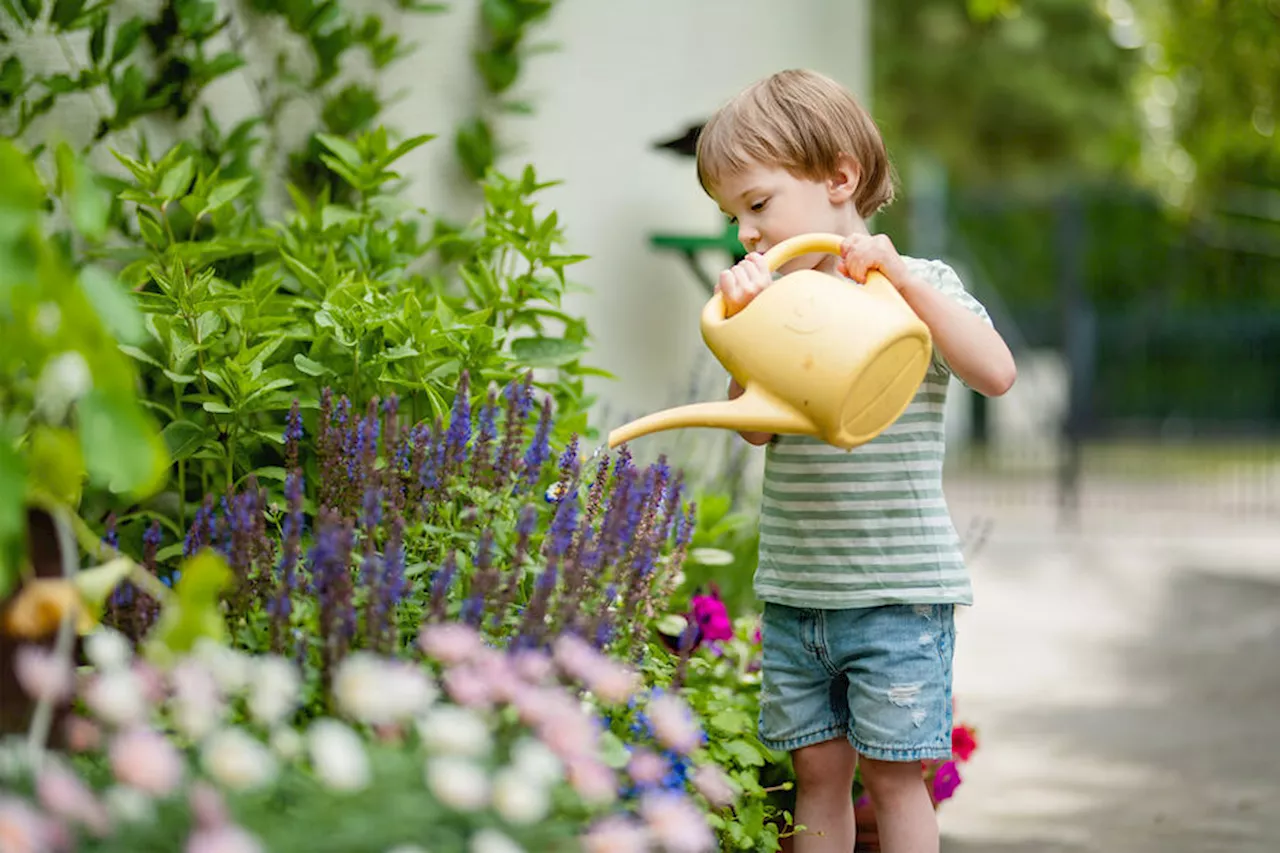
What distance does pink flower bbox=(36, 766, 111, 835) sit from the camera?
1.17 metres

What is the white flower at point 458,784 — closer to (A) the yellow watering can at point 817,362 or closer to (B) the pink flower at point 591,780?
(B) the pink flower at point 591,780

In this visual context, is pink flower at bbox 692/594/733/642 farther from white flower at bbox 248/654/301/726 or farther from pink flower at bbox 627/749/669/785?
white flower at bbox 248/654/301/726

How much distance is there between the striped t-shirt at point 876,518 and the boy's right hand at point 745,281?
0.27 metres

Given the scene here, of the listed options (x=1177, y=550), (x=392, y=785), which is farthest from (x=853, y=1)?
(x=392, y=785)

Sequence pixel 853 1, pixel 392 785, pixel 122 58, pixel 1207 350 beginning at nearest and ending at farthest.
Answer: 1. pixel 392 785
2. pixel 122 58
3. pixel 853 1
4. pixel 1207 350

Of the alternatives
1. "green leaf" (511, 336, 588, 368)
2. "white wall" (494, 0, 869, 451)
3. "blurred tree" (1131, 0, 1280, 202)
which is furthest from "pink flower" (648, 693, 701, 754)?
"blurred tree" (1131, 0, 1280, 202)

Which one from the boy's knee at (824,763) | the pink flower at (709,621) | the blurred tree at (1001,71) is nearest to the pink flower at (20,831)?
the boy's knee at (824,763)

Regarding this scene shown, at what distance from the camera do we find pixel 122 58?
2602mm

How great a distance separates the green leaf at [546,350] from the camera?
8.77ft

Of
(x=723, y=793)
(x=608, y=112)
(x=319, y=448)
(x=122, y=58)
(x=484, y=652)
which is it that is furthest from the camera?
(x=608, y=112)

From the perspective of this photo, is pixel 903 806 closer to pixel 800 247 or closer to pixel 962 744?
pixel 962 744

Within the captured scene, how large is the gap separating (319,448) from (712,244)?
2.19 meters

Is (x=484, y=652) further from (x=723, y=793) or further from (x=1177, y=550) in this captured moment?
(x=1177, y=550)

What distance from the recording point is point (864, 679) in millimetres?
2102
